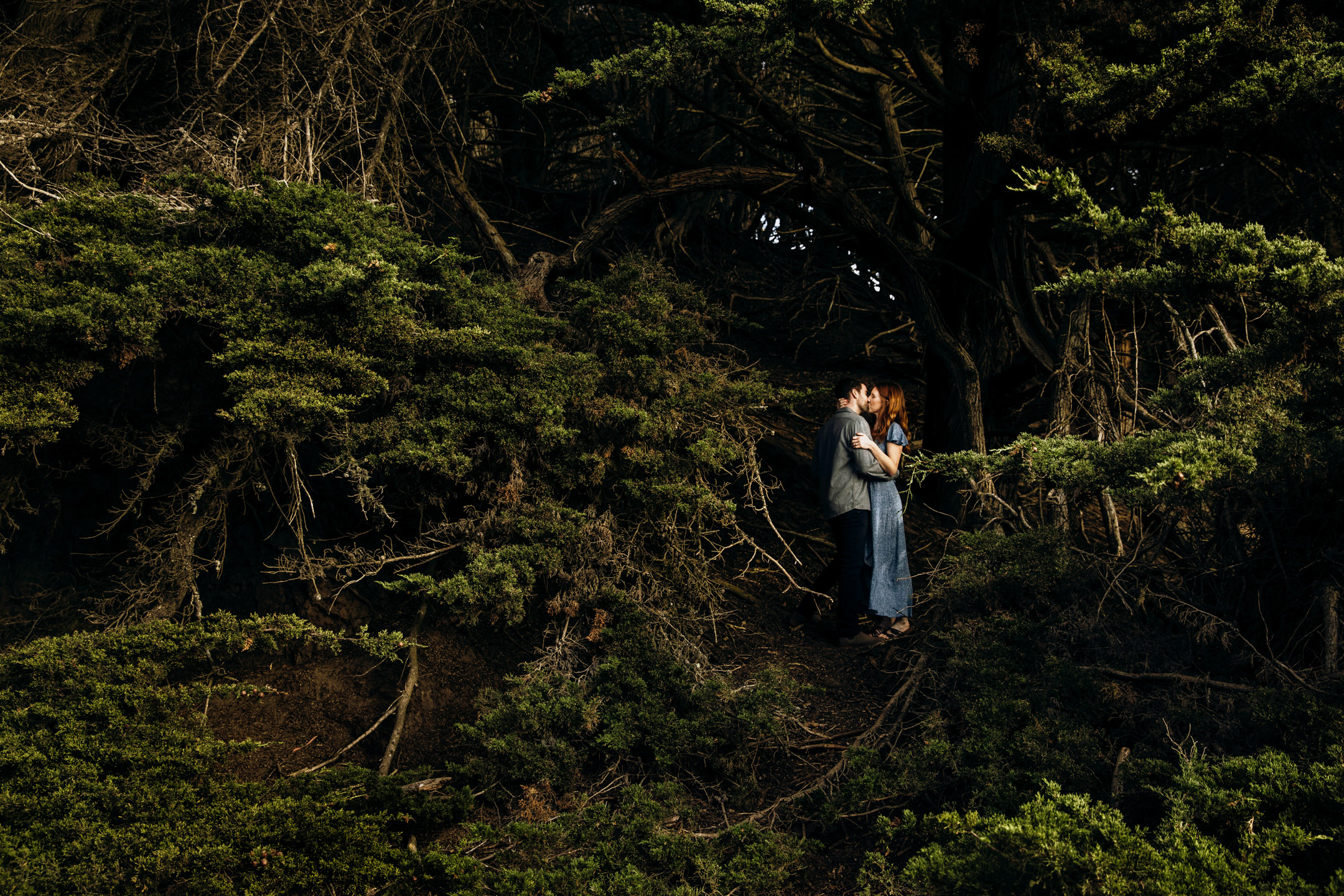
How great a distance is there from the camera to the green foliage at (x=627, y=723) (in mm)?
4691

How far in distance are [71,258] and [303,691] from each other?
3.24 metres

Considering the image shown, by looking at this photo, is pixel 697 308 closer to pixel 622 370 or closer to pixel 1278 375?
pixel 622 370

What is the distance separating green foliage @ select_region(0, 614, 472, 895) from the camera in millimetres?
3844

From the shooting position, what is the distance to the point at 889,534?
18.5 feet

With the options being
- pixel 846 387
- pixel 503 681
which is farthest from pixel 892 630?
pixel 503 681

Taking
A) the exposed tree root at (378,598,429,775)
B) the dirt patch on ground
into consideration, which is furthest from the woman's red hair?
the exposed tree root at (378,598,429,775)

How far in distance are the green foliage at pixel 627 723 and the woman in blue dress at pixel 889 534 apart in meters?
0.99

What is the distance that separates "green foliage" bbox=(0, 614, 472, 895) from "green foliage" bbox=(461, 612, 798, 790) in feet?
1.40

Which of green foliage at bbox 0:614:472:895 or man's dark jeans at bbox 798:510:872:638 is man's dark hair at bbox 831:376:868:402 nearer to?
man's dark jeans at bbox 798:510:872:638

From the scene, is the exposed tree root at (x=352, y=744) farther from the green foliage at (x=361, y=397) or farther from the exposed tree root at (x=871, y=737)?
the exposed tree root at (x=871, y=737)

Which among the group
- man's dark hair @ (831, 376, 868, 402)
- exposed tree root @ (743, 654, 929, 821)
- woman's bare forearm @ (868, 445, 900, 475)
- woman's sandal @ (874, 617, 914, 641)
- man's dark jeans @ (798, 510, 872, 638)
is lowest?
exposed tree root @ (743, 654, 929, 821)

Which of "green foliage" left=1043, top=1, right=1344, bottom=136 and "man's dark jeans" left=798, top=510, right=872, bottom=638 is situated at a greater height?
"green foliage" left=1043, top=1, right=1344, bottom=136

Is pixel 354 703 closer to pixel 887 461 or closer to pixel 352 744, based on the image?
pixel 352 744

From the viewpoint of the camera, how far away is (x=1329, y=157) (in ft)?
14.0
